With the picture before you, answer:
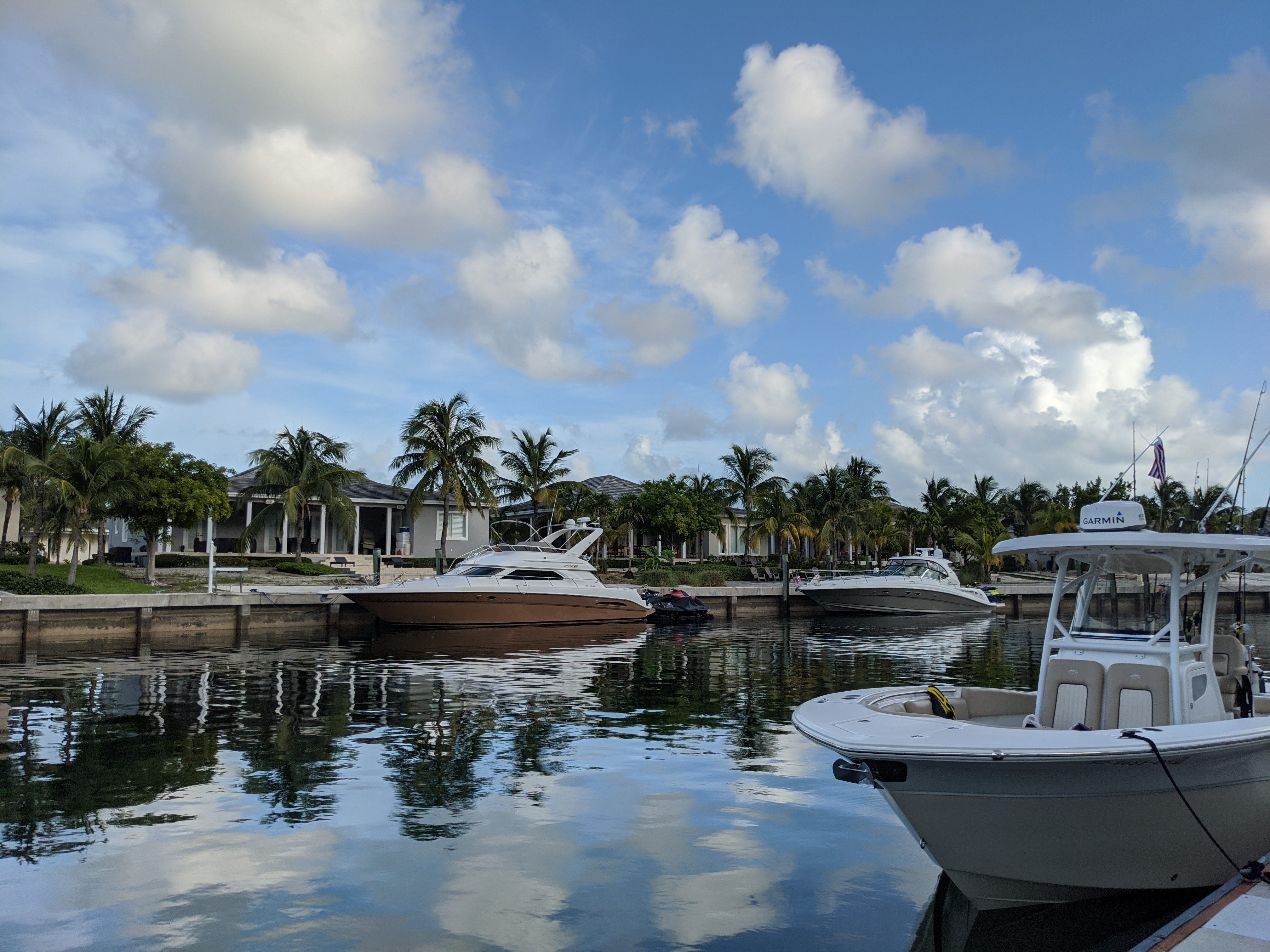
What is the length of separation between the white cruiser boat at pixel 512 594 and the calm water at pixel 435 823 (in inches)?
389

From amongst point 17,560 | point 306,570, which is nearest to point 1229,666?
point 306,570

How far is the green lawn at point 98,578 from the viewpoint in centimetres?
2877

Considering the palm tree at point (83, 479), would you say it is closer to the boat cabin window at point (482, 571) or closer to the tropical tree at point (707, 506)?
the boat cabin window at point (482, 571)

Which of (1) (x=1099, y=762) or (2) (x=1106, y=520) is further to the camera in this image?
(2) (x=1106, y=520)

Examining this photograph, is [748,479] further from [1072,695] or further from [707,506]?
[1072,695]

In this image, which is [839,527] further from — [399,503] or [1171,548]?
[1171,548]

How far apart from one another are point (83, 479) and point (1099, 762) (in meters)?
31.5

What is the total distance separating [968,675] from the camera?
2030 cm

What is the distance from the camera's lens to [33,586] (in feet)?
84.4

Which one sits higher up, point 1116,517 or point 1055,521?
point 1055,521

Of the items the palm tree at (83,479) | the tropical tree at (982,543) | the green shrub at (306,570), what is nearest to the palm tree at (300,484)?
the green shrub at (306,570)

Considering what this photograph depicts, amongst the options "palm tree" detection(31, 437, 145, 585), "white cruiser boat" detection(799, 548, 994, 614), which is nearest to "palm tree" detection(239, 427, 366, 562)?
"palm tree" detection(31, 437, 145, 585)

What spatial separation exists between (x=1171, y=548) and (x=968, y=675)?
45.9 feet

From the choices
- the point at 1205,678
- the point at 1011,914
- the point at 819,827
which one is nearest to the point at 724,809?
the point at 819,827
